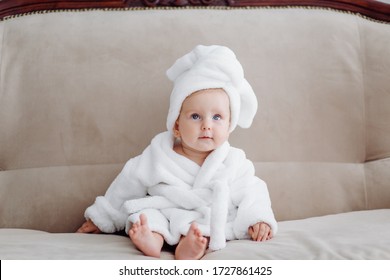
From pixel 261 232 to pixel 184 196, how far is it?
0.73ft

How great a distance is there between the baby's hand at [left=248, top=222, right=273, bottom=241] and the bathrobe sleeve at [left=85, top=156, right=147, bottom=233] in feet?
1.11

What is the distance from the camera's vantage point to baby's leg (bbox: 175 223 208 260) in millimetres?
1134

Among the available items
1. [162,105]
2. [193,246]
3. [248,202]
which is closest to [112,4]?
[162,105]

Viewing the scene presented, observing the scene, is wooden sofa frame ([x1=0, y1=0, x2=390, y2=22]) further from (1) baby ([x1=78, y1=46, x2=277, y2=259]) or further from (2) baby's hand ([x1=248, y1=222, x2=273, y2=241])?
(2) baby's hand ([x1=248, y1=222, x2=273, y2=241])

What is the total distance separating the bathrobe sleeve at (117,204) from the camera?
141 cm

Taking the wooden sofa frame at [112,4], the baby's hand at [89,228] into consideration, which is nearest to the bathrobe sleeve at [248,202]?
the baby's hand at [89,228]

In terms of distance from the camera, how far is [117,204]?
1.43 m

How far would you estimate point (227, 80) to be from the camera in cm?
138

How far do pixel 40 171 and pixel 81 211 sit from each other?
190 mm

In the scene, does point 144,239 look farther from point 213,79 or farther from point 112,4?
point 112,4

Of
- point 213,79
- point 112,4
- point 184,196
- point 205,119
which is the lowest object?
point 184,196

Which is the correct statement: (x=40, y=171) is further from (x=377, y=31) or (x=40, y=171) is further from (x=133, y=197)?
(x=377, y=31)

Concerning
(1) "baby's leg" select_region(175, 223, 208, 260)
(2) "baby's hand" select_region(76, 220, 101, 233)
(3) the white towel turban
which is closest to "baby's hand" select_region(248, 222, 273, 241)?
(1) "baby's leg" select_region(175, 223, 208, 260)

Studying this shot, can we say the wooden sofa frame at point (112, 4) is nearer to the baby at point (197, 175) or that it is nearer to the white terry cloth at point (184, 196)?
the baby at point (197, 175)
